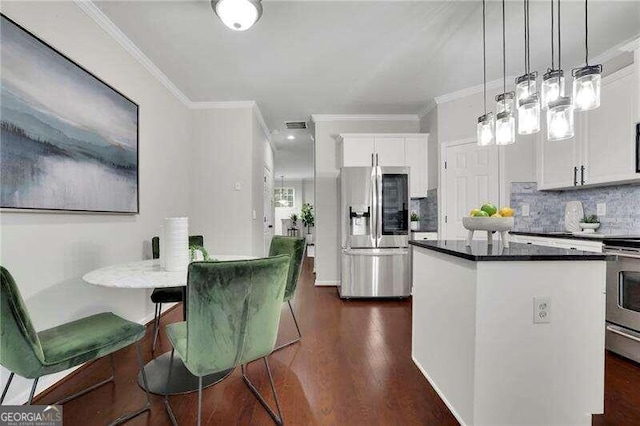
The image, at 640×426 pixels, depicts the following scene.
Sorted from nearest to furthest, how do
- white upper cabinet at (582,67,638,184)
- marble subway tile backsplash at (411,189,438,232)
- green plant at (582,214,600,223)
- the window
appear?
white upper cabinet at (582,67,638,184)
green plant at (582,214,600,223)
marble subway tile backsplash at (411,189,438,232)
the window

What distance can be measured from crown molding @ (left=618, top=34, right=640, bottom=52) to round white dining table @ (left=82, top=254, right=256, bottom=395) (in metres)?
A: 3.60

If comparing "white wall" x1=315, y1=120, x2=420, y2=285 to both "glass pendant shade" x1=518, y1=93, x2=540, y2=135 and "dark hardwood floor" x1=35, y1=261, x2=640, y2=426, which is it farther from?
"glass pendant shade" x1=518, y1=93, x2=540, y2=135

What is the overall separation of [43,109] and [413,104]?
378cm

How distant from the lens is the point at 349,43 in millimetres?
2512

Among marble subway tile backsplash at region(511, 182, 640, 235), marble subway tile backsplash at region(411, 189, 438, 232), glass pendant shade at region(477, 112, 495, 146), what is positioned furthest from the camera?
marble subway tile backsplash at region(411, 189, 438, 232)

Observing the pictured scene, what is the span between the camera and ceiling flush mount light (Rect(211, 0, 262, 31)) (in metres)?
1.89

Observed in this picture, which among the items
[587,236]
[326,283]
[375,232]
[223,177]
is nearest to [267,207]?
[223,177]

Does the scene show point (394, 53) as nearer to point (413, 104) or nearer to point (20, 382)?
point (413, 104)

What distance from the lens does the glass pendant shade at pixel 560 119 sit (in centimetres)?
137

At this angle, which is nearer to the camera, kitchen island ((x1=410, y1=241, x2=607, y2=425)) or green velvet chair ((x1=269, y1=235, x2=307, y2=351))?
→ kitchen island ((x1=410, y1=241, x2=607, y2=425))

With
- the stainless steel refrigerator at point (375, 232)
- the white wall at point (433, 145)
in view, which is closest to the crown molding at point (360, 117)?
the white wall at point (433, 145)

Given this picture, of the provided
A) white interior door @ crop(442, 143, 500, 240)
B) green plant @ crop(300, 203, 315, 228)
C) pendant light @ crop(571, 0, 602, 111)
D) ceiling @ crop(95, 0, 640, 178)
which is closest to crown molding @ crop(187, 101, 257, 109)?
ceiling @ crop(95, 0, 640, 178)

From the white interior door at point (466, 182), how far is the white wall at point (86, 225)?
11.1 feet

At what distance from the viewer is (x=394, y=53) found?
2.70 m
